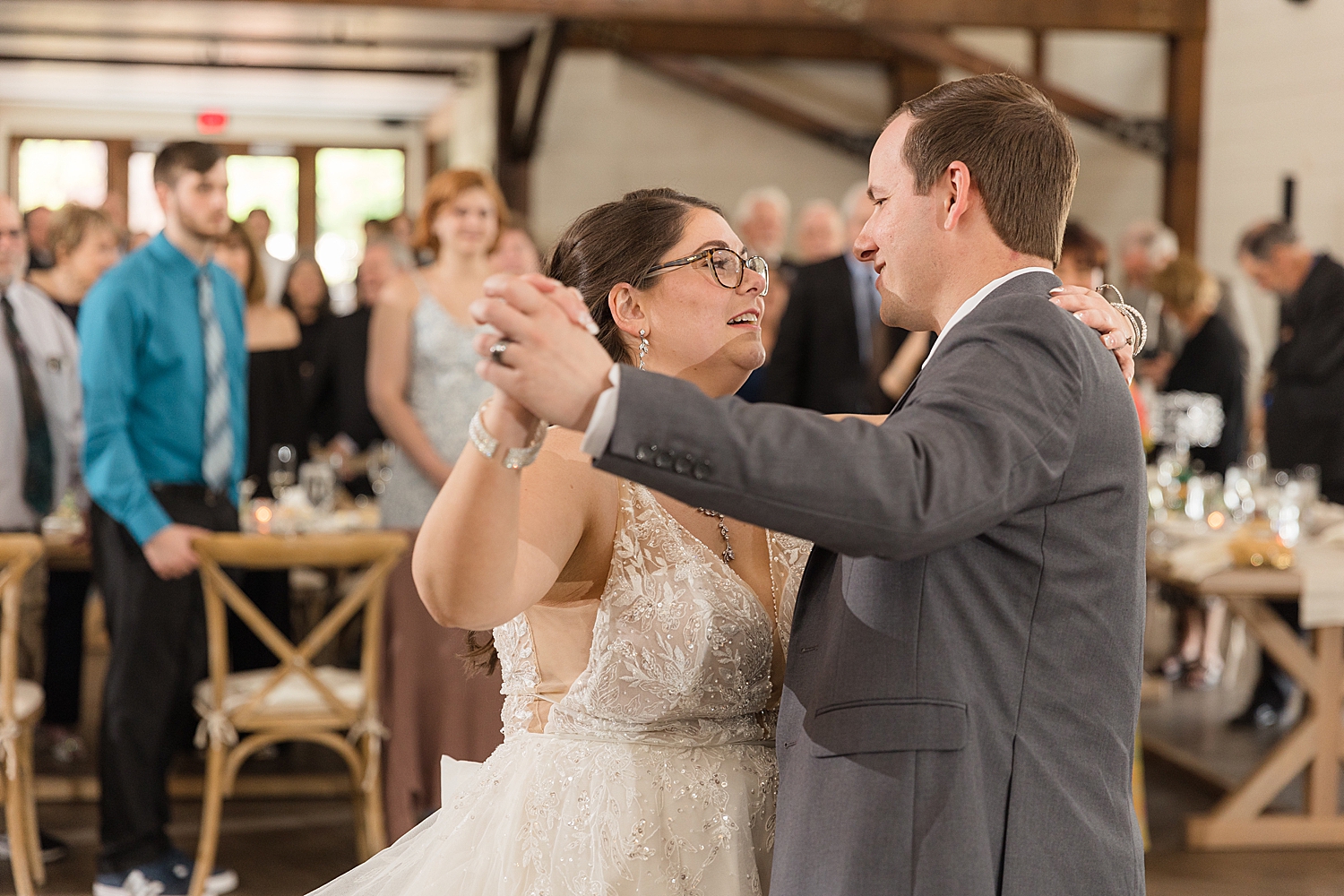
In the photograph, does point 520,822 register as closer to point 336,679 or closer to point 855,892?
point 855,892

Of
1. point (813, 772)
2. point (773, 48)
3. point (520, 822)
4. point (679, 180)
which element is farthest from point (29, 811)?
point (773, 48)

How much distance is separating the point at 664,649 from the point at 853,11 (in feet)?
22.0

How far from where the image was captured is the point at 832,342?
5.41m

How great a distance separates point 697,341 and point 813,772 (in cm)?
63

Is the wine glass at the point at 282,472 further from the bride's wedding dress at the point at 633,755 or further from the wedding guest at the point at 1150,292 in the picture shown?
the wedding guest at the point at 1150,292

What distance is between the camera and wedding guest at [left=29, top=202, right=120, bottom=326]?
509cm

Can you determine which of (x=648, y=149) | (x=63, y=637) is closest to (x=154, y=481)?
(x=63, y=637)

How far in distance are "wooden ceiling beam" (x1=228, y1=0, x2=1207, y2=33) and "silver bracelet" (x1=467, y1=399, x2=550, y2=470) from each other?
6470 mm

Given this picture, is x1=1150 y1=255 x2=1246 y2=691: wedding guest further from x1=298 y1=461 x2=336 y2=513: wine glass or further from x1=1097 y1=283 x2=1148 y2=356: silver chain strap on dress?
x1=1097 y1=283 x2=1148 y2=356: silver chain strap on dress

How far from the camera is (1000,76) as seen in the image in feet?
4.46

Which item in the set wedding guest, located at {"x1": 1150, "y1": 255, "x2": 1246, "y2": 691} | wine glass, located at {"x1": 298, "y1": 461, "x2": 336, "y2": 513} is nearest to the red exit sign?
wine glass, located at {"x1": 298, "y1": 461, "x2": 336, "y2": 513}

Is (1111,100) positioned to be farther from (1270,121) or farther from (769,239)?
(769,239)

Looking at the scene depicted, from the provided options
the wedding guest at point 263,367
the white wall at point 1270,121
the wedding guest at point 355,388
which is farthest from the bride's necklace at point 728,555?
the white wall at point 1270,121

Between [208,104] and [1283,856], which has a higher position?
[208,104]
